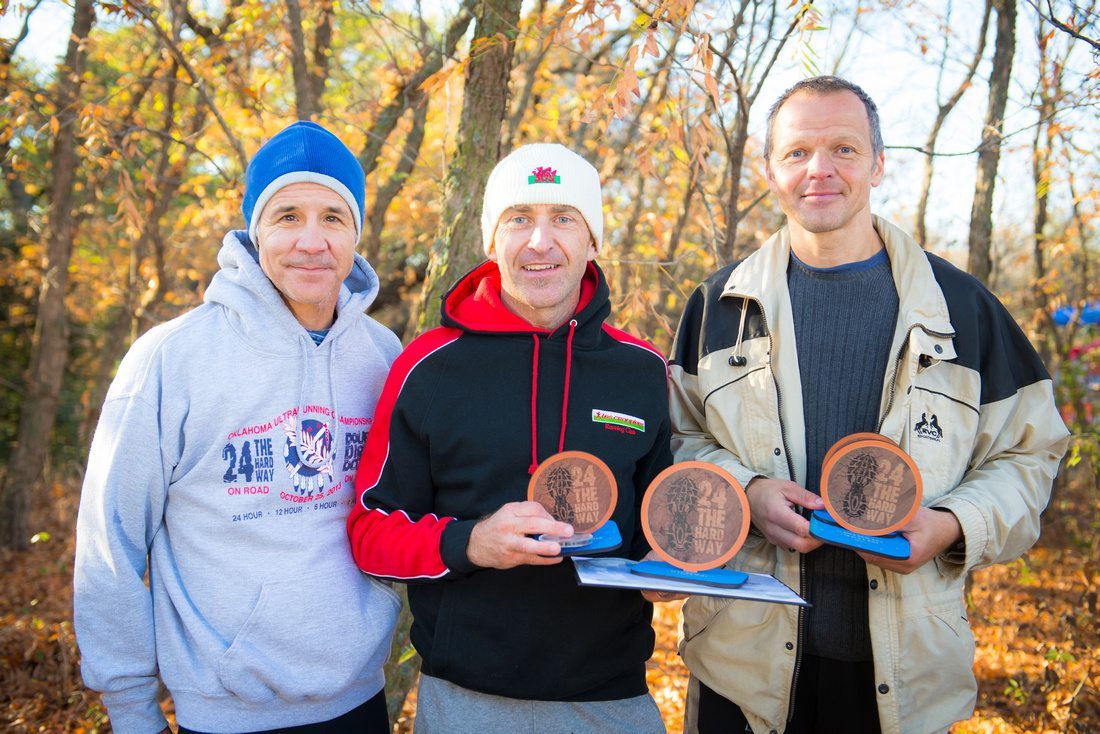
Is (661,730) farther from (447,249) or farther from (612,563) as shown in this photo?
(447,249)

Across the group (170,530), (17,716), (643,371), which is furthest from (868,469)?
(17,716)

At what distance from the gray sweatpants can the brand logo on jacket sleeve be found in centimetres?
78

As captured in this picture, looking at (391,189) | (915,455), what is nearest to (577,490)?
(915,455)

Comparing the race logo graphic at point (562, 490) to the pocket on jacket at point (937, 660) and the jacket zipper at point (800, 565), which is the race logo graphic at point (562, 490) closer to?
the jacket zipper at point (800, 565)

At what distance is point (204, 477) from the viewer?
7.23ft

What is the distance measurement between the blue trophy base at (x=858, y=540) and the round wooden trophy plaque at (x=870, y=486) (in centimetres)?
2

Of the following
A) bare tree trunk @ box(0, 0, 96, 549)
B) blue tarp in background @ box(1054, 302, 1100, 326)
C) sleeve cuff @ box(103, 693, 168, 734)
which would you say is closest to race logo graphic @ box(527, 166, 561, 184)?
sleeve cuff @ box(103, 693, 168, 734)

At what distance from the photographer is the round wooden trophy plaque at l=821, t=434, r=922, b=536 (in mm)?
2191

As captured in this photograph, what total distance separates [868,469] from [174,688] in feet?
6.51

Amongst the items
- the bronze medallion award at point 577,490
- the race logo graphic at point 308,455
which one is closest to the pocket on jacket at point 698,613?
the bronze medallion award at point 577,490

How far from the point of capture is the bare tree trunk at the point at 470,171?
370cm

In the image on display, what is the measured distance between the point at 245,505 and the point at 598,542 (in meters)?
0.97

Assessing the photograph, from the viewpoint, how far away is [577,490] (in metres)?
2.12

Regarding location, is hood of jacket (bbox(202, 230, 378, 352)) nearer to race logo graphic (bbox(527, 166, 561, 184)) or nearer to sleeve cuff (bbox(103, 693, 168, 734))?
race logo graphic (bbox(527, 166, 561, 184))
